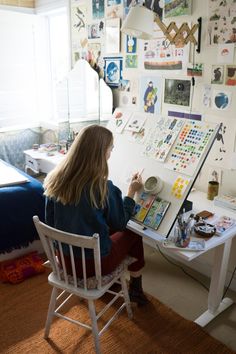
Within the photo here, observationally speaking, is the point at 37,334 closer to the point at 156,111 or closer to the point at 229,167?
the point at 229,167

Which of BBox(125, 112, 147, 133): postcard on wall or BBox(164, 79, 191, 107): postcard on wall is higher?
BBox(164, 79, 191, 107): postcard on wall

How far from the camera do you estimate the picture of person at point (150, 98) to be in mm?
2428

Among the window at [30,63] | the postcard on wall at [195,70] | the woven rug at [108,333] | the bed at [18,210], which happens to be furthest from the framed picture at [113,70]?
the woven rug at [108,333]

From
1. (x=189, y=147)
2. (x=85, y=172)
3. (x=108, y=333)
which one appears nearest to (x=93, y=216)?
(x=85, y=172)

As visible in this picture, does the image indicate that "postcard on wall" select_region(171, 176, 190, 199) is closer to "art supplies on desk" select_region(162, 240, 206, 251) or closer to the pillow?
"art supplies on desk" select_region(162, 240, 206, 251)

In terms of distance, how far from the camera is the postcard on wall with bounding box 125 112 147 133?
204 cm

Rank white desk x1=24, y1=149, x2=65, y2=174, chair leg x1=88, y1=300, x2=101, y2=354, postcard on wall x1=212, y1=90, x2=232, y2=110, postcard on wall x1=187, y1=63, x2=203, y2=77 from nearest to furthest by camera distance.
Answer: chair leg x1=88, y1=300, x2=101, y2=354 < postcard on wall x1=212, y1=90, x2=232, y2=110 < postcard on wall x1=187, y1=63, x2=203, y2=77 < white desk x1=24, y1=149, x2=65, y2=174

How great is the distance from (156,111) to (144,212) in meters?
0.97

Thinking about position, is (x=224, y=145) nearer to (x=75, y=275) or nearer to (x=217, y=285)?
(x=217, y=285)

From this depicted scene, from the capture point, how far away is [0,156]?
11.8ft

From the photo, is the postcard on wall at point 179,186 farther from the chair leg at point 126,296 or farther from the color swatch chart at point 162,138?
the chair leg at point 126,296

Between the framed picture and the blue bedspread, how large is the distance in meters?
1.04

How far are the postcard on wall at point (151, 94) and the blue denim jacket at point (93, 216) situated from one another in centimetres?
98

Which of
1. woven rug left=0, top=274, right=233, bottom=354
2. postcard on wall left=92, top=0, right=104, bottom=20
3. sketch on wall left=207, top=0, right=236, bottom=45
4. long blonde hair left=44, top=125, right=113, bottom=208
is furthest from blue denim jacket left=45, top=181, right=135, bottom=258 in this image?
postcard on wall left=92, top=0, right=104, bottom=20
